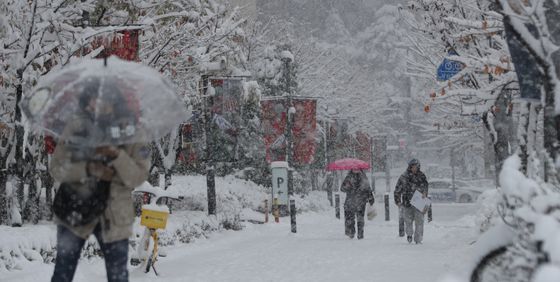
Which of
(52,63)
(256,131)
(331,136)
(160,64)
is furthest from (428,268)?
(331,136)

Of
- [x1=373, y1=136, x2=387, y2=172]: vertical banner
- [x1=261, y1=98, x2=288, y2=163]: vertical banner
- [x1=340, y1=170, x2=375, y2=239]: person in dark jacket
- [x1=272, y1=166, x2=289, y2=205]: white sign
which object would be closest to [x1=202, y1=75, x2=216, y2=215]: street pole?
[x1=272, y1=166, x2=289, y2=205]: white sign

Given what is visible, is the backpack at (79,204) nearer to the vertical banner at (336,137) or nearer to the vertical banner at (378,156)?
the vertical banner at (336,137)

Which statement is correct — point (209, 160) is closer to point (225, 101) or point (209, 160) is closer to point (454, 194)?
point (225, 101)

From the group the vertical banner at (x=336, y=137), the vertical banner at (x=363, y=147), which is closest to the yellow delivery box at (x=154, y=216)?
the vertical banner at (x=336, y=137)

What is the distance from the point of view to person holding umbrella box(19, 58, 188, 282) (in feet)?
16.5

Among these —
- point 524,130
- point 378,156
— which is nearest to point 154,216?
point 524,130

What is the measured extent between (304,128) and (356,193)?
42.4 ft

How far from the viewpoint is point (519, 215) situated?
15.5 feet

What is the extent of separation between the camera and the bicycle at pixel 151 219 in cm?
934

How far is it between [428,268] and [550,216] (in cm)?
654

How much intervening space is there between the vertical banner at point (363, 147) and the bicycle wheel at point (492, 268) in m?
48.8

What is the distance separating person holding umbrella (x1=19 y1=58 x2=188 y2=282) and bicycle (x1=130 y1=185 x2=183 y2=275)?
3.71m

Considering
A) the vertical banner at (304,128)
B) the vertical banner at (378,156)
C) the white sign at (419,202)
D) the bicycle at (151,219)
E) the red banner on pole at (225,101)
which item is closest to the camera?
the bicycle at (151,219)

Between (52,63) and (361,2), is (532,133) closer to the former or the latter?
(52,63)
